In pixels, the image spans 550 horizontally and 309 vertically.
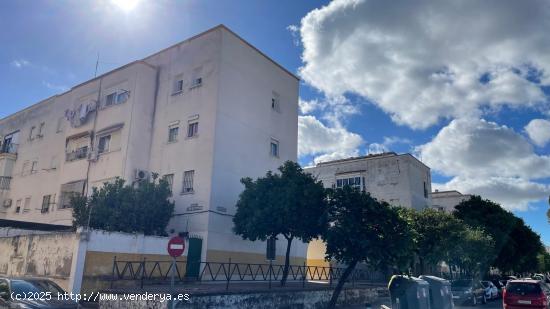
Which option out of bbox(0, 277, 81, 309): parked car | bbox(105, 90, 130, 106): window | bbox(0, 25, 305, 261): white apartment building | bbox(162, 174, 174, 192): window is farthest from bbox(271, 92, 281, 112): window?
bbox(0, 277, 81, 309): parked car

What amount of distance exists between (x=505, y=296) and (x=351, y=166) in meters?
26.8

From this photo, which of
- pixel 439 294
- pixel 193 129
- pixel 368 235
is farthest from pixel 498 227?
pixel 193 129

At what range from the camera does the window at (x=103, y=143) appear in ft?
87.9

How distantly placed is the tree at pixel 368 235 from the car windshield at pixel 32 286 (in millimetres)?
10355

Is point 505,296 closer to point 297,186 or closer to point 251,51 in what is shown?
point 297,186

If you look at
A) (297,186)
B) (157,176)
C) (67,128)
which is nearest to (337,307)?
(297,186)

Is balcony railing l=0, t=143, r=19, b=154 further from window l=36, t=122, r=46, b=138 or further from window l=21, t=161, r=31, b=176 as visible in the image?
window l=36, t=122, r=46, b=138

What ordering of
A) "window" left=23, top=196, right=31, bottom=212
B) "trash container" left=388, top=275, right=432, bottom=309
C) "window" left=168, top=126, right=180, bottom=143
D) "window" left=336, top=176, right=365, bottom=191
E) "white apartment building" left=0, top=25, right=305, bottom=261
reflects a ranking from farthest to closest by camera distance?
"window" left=336, top=176, right=365, bottom=191
"window" left=23, top=196, right=31, bottom=212
"window" left=168, top=126, right=180, bottom=143
"white apartment building" left=0, top=25, right=305, bottom=261
"trash container" left=388, top=275, right=432, bottom=309

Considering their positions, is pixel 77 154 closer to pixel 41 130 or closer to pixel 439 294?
pixel 41 130

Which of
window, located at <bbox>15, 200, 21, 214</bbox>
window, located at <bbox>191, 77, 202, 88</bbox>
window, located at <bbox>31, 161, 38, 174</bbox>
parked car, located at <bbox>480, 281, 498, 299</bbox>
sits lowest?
parked car, located at <bbox>480, 281, 498, 299</bbox>

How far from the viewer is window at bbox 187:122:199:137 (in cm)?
2370

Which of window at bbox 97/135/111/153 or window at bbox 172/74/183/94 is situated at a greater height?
window at bbox 172/74/183/94

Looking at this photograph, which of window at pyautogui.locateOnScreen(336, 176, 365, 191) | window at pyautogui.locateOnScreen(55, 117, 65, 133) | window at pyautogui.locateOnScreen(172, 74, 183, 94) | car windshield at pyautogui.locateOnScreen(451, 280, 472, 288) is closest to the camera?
Answer: car windshield at pyautogui.locateOnScreen(451, 280, 472, 288)

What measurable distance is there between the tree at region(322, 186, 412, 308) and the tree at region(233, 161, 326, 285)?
109 cm
